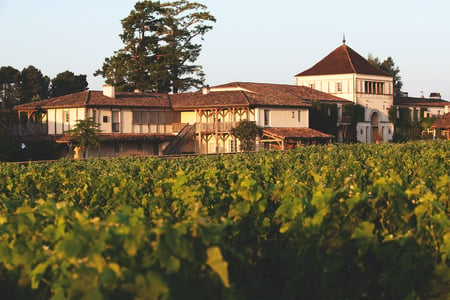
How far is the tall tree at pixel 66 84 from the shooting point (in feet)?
308

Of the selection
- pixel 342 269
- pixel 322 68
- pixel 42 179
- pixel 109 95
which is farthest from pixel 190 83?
pixel 342 269

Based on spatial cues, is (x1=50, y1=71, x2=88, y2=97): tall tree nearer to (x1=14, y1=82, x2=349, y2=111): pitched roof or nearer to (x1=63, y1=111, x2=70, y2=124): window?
(x1=14, y1=82, x2=349, y2=111): pitched roof

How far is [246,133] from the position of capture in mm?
50688

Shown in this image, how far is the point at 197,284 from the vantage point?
472cm

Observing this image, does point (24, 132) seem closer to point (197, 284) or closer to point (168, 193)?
point (168, 193)

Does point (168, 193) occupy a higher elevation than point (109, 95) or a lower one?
lower

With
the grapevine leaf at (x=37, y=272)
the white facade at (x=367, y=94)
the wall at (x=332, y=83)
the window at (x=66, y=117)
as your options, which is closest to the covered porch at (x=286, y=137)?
the window at (x=66, y=117)

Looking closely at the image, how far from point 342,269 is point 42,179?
8277 mm

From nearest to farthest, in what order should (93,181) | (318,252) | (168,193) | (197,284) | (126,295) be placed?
(126,295) → (197,284) → (318,252) → (168,193) → (93,181)

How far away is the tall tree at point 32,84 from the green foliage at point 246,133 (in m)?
49.5

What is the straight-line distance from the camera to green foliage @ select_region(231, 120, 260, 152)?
50812 mm

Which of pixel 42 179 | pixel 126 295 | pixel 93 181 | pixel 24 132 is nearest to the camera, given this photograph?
pixel 126 295

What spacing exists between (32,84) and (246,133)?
5264 cm

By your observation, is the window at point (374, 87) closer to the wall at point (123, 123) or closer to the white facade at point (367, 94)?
the white facade at point (367, 94)
